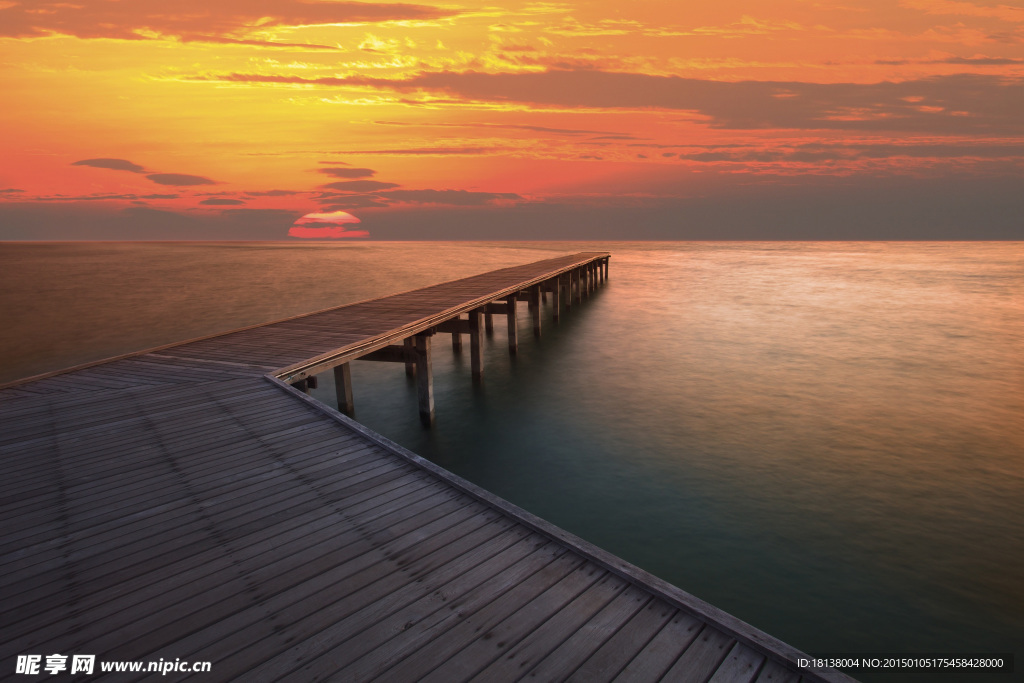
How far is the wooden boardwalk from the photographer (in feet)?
7.18

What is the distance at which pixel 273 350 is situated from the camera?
293 inches

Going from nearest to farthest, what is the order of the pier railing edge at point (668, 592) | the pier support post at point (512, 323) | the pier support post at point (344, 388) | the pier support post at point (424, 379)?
1. the pier railing edge at point (668, 592)
2. the pier support post at point (424, 379)
3. the pier support post at point (344, 388)
4. the pier support post at point (512, 323)

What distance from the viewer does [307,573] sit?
2.71 meters

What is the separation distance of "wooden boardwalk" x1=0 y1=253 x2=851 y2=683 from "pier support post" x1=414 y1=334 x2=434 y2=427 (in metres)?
3.96

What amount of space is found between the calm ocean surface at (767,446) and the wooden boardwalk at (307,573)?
2.83 meters

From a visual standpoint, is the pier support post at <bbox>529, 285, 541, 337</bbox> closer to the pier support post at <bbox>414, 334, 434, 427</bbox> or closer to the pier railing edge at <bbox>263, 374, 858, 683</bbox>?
the pier support post at <bbox>414, 334, 434, 427</bbox>

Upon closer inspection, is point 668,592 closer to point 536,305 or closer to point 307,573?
point 307,573

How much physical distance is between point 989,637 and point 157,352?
938 cm

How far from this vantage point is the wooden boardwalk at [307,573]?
2188mm

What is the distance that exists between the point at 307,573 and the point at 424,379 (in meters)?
6.14

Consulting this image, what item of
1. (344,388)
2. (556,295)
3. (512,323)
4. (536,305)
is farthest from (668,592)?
(556,295)

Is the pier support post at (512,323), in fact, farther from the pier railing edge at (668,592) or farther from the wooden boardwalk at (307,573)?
the pier railing edge at (668,592)

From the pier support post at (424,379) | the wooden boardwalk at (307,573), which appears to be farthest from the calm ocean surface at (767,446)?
the wooden boardwalk at (307,573)

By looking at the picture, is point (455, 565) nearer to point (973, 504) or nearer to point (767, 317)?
point (973, 504)
